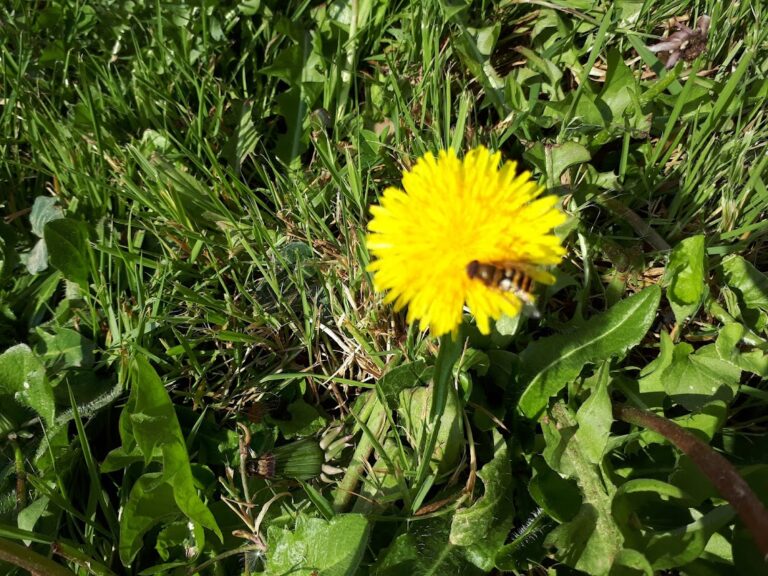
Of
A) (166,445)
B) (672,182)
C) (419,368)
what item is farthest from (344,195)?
(672,182)

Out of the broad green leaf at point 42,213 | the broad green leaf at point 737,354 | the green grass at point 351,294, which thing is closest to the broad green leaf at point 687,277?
the green grass at point 351,294

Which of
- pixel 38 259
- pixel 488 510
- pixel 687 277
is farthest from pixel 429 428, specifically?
pixel 38 259

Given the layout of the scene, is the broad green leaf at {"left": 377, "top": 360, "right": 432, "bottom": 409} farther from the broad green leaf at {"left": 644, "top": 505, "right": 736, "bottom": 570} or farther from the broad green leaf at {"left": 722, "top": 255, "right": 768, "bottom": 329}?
the broad green leaf at {"left": 722, "top": 255, "right": 768, "bottom": 329}

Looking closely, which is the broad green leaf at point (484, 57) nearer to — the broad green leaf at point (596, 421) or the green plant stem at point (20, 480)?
the broad green leaf at point (596, 421)

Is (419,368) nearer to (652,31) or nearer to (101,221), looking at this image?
(101,221)

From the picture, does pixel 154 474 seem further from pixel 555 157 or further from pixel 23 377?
pixel 555 157

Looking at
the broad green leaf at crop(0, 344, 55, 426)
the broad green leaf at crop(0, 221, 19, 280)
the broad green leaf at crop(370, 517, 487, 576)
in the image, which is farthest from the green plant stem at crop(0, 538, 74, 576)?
the broad green leaf at crop(0, 221, 19, 280)
